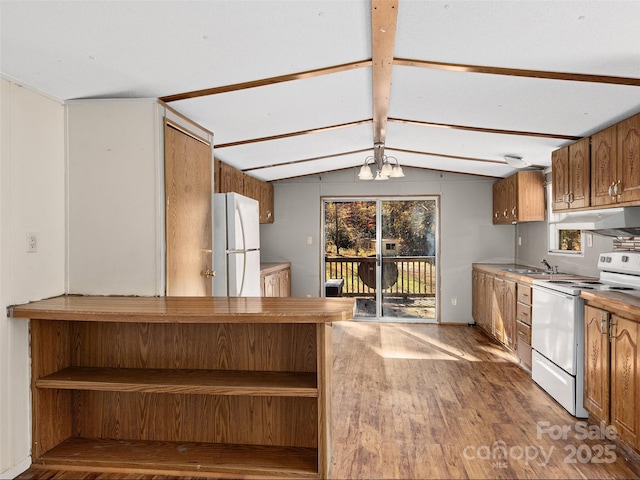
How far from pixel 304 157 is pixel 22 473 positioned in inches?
164

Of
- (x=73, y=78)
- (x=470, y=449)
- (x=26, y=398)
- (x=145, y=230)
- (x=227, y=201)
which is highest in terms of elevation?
(x=73, y=78)

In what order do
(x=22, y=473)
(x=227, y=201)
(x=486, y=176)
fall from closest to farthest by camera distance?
(x=22, y=473) < (x=227, y=201) < (x=486, y=176)

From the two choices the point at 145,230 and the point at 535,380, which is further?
the point at 535,380

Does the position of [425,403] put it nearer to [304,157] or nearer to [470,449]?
[470,449]

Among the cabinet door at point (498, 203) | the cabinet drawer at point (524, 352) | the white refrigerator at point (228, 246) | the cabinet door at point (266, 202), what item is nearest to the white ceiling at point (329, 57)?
the white refrigerator at point (228, 246)

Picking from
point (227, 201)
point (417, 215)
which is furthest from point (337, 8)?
point (417, 215)

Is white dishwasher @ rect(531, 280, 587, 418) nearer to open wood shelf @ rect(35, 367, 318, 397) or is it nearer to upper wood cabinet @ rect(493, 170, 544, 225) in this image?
upper wood cabinet @ rect(493, 170, 544, 225)

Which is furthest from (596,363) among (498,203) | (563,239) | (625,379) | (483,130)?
(498,203)

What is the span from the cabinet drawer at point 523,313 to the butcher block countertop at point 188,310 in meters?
2.56

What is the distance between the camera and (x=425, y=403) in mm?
3551

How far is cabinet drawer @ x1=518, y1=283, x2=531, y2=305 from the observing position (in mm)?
4371

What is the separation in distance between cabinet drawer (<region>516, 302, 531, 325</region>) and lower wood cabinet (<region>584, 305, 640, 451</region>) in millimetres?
1134

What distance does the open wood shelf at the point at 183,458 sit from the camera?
2.40 metres

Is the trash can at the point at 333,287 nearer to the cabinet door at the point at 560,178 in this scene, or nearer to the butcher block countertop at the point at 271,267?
Result: the butcher block countertop at the point at 271,267
